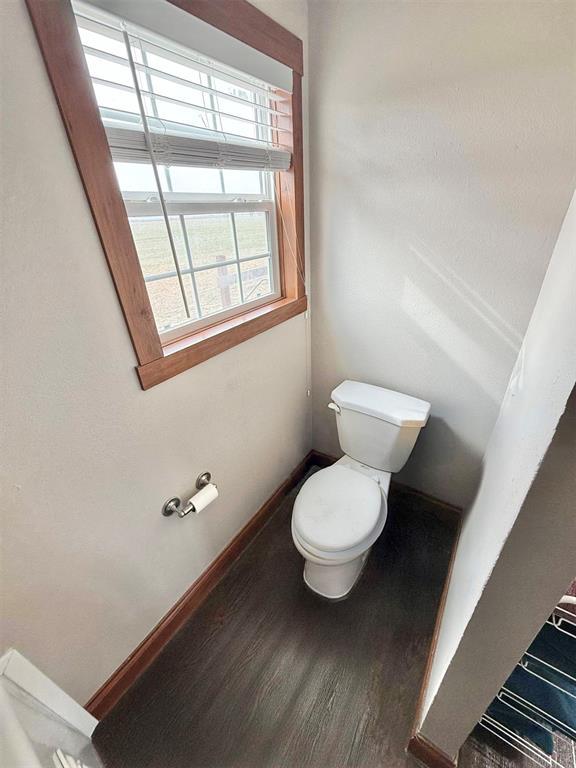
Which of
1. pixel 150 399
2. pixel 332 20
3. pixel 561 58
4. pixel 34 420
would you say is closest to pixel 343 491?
pixel 150 399

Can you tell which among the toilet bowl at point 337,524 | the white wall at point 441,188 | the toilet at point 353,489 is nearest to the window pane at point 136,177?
the white wall at point 441,188

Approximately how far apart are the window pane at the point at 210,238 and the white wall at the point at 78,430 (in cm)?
36

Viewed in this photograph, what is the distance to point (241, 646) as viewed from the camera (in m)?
1.27

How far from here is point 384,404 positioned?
4.91 ft

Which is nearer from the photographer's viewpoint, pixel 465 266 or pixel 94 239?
pixel 94 239

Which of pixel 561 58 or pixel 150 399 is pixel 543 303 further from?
pixel 150 399

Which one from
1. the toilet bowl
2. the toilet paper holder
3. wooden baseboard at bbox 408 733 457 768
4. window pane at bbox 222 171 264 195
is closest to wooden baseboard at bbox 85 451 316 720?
the toilet bowl

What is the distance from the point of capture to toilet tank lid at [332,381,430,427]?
1422 mm

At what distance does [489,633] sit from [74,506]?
104 cm

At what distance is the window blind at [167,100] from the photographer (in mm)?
777

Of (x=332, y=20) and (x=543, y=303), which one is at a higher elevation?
(x=332, y=20)

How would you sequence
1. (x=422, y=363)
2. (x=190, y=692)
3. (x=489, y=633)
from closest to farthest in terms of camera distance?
(x=489, y=633), (x=190, y=692), (x=422, y=363)

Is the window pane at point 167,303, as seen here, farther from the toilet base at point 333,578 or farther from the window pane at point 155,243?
the toilet base at point 333,578

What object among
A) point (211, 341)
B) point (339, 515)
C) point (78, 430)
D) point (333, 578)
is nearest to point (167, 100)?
point (211, 341)
